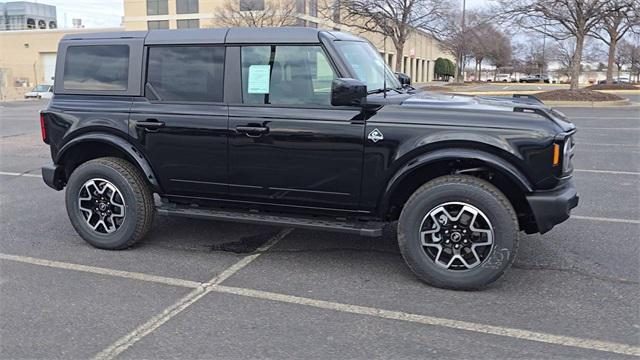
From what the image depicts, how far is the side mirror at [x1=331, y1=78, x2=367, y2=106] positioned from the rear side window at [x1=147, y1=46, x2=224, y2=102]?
112cm

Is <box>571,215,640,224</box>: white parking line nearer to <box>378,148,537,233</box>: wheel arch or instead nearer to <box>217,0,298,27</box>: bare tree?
<box>378,148,537,233</box>: wheel arch

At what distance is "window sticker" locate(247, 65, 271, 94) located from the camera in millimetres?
4539

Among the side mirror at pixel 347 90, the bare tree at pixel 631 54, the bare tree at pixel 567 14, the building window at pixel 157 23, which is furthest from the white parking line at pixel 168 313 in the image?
the bare tree at pixel 631 54

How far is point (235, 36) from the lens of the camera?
4.64 m

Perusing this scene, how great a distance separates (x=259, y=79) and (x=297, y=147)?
0.68m

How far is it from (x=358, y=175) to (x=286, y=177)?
1.96 ft

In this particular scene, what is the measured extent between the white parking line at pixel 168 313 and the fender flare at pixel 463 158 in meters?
1.45

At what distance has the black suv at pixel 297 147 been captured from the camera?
3.97 meters

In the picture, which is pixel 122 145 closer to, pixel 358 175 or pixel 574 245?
pixel 358 175

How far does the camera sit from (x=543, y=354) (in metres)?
3.21

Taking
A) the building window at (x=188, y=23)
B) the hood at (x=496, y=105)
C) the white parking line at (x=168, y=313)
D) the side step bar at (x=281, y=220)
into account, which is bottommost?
the white parking line at (x=168, y=313)

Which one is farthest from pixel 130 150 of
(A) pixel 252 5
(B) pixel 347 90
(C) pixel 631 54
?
(C) pixel 631 54

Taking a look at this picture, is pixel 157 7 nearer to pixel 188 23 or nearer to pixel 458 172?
pixel 188 23

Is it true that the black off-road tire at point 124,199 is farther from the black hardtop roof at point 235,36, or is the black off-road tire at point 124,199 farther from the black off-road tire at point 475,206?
the black off-road tire at point 475,206
